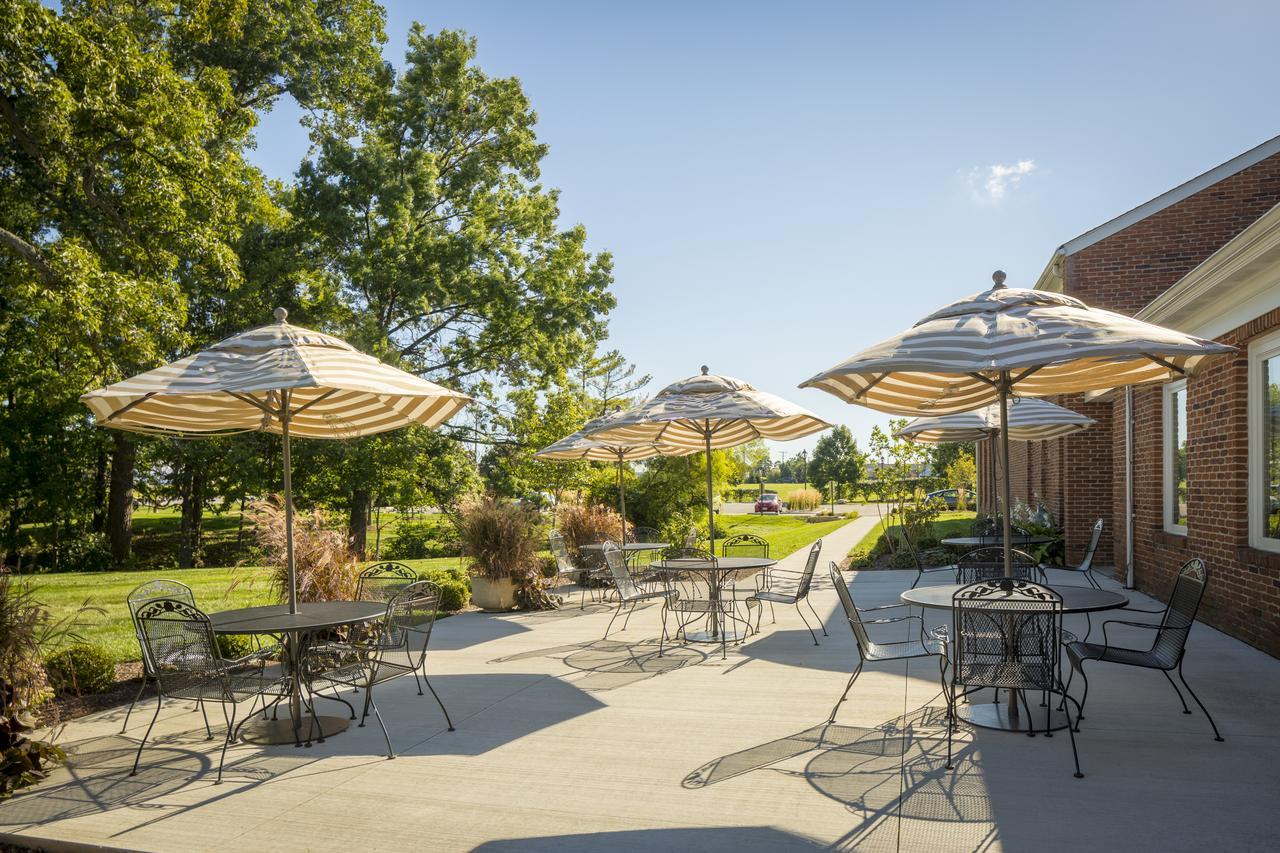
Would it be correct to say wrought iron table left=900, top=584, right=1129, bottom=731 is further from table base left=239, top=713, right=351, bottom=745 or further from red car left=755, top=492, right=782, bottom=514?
red car left=755, top=492, right=782, bottom=514

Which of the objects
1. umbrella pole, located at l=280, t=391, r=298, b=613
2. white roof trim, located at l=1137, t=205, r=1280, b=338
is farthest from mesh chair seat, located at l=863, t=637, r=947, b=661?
umbrella pole, located at l=280, t=391, r=298, b=613

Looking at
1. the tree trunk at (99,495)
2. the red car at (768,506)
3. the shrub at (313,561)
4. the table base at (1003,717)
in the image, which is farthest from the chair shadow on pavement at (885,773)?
the red car at (768,506)

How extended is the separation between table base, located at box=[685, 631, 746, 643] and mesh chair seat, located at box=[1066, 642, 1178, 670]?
389 centimetres

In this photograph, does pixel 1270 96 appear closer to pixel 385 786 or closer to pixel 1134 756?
pixel 1134 756

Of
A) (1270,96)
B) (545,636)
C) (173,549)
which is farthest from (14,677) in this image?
(173,549)

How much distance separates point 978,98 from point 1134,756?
8.95 meters

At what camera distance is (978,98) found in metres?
11.0

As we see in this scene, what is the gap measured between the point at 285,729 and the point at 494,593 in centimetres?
586

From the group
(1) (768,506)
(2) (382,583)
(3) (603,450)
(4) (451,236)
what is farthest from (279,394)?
(1) (768,506)

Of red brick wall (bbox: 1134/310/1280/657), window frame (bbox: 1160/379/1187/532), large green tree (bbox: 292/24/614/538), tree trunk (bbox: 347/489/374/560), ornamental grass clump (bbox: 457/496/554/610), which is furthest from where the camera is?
tree trunk (bbox: 347/489/374/560)

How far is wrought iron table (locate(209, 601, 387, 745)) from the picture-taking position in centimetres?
551

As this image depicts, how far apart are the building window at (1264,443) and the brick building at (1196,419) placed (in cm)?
2

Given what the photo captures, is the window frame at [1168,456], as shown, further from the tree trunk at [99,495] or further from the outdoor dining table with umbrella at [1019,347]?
the tree trunk at [99,495]

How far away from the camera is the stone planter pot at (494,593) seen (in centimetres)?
1180
